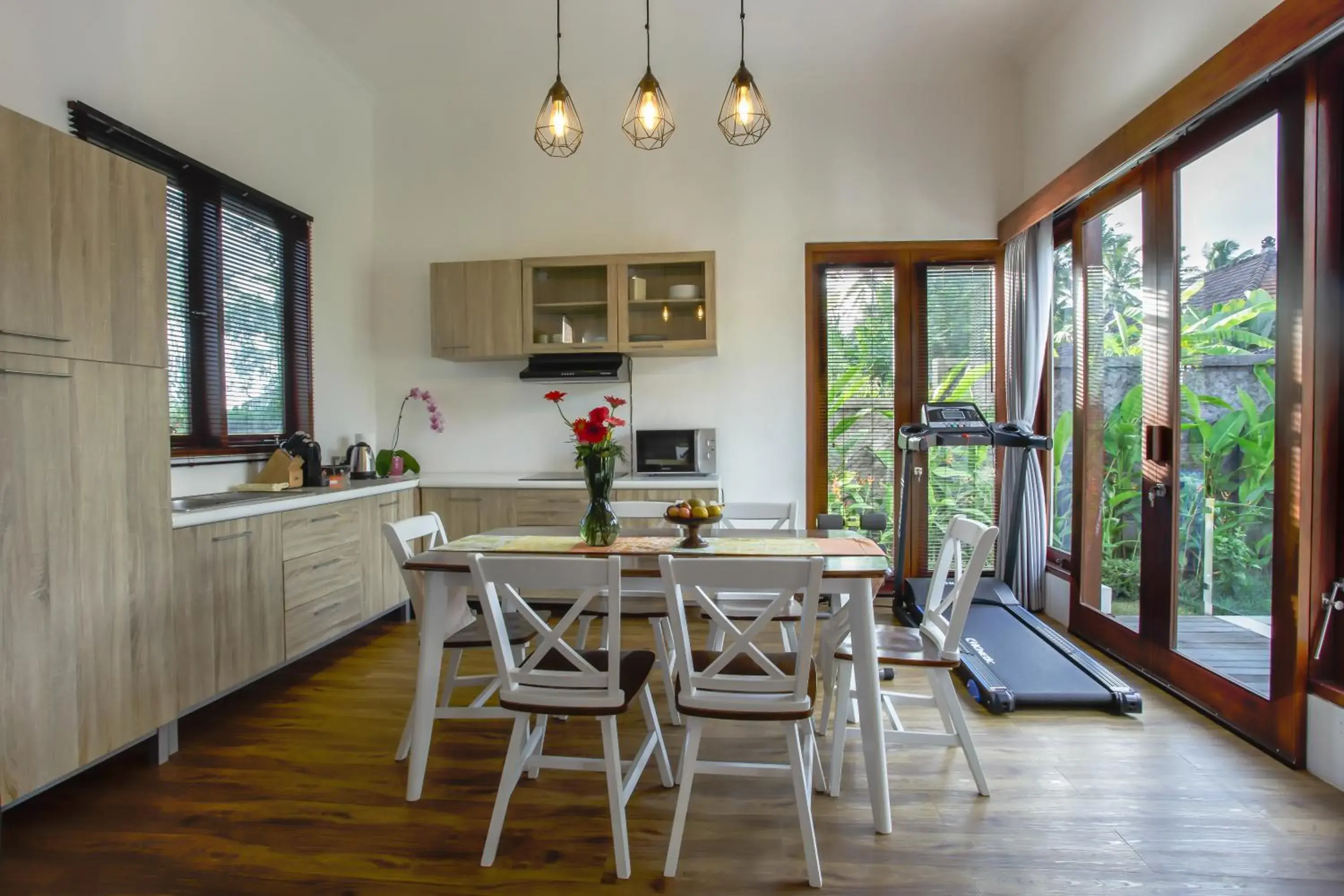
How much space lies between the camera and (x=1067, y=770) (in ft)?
7.48

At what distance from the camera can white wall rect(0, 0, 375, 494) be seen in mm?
2600

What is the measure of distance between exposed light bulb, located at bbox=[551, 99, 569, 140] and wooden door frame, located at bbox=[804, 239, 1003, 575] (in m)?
2.41

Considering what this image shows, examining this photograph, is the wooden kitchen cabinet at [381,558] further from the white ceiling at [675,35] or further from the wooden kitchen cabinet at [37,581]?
the white ceiling at [675,35]

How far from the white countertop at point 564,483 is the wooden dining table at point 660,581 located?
1.31 meters

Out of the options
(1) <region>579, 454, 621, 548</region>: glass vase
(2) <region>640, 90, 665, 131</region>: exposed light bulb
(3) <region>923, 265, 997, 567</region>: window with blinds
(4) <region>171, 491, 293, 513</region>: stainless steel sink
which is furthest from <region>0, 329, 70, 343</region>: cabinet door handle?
(3) <region>923, 265, 997, 567</region>: window with blinds

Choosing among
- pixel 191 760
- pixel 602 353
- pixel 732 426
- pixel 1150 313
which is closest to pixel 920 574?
pixel 732 426

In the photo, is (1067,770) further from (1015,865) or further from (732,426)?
(732,426)

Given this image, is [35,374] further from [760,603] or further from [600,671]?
[760,603]

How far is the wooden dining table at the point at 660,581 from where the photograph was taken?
1933 millimetres

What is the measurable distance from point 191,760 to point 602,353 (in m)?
2.95

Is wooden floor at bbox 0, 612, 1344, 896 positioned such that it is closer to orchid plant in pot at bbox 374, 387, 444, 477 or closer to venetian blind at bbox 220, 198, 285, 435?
venetian blind at bbox 220, 198, 285, 435

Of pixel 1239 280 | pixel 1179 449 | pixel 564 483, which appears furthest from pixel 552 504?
pixel 1239 280

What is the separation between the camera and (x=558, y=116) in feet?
8.18

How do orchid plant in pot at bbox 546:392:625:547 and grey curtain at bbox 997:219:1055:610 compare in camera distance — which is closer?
orchid plant in pot at bbox 546:392:625:547
